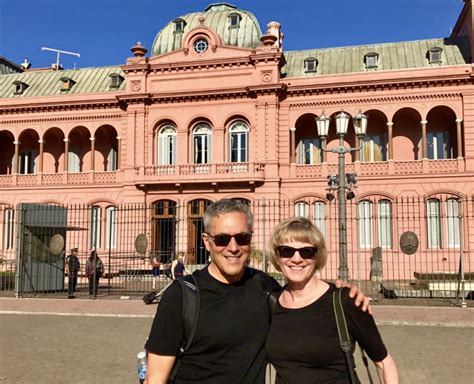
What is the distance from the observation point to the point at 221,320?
105 inches

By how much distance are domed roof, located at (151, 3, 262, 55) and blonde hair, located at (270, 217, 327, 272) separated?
26804 mm

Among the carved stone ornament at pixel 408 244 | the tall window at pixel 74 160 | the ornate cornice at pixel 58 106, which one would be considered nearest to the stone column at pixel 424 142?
the carved stone ornament at pixel 408 244

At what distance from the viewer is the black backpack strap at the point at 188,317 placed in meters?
2.61

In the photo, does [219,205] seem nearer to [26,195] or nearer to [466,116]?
[466,116]

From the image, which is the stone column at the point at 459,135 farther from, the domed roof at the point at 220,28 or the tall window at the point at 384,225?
the domed roof at the point at 220,28

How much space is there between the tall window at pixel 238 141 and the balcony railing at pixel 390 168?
9.66 feet

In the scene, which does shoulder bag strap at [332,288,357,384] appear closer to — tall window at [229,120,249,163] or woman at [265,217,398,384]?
woman at [265,217,398,384]

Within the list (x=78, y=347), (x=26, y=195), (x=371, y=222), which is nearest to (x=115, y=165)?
(x=26, y=195)

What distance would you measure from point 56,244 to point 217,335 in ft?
51.7

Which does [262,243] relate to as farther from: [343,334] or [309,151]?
[343,334]

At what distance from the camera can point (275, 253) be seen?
3.07 meters

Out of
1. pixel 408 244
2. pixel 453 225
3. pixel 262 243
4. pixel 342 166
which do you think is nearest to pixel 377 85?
pixel 453 225

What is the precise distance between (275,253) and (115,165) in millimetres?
29002

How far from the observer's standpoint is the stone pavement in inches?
287
